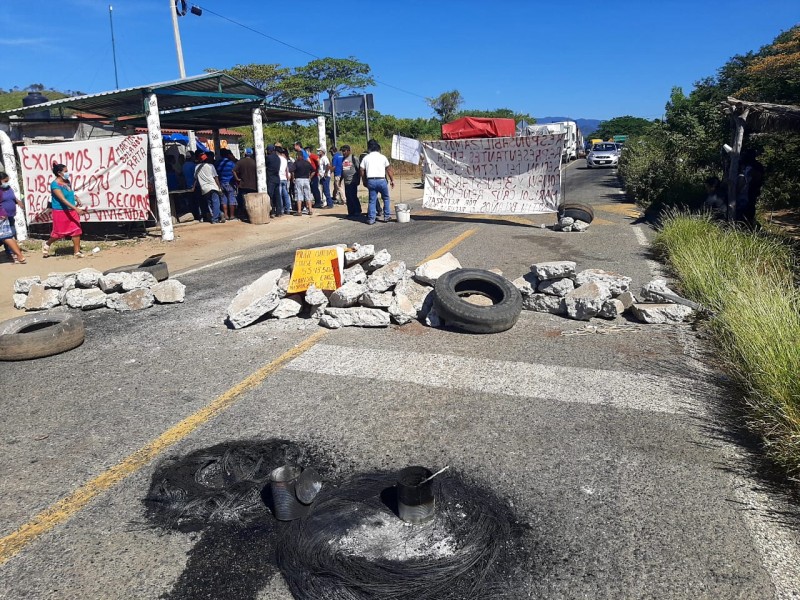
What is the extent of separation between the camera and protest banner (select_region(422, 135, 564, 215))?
564 inches

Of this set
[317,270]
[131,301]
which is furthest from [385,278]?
[131,301]

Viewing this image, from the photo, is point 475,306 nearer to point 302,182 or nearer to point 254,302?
point 254,302

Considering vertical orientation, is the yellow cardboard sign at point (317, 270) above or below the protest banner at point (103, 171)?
below

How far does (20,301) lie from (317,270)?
14.5ft

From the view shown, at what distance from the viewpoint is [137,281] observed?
307 inches

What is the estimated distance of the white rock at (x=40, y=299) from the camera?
778 cm

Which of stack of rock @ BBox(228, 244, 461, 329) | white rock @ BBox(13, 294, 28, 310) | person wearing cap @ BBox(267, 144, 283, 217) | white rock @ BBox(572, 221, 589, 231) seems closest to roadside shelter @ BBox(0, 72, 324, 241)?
person wearing cap @ BBox(267, 144, 283, 217)

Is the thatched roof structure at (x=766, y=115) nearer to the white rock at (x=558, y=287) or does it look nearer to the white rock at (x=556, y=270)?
the white rock at (x=556, y=270)

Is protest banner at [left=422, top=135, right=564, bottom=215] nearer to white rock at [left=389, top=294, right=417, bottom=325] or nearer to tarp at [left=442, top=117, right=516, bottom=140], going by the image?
tarp at [left=442, top=117, right=516, bottom=140]

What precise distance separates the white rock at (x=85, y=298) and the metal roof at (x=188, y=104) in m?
7.17

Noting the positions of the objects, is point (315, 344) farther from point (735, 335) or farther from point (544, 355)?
point (735, 335)

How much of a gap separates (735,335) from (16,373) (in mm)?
6659

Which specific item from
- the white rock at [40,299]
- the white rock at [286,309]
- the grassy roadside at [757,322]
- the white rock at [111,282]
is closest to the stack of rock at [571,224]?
the grassy roadside at [757,322]

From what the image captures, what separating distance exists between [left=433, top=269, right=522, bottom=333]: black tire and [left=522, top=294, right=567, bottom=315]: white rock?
15.0 inches
